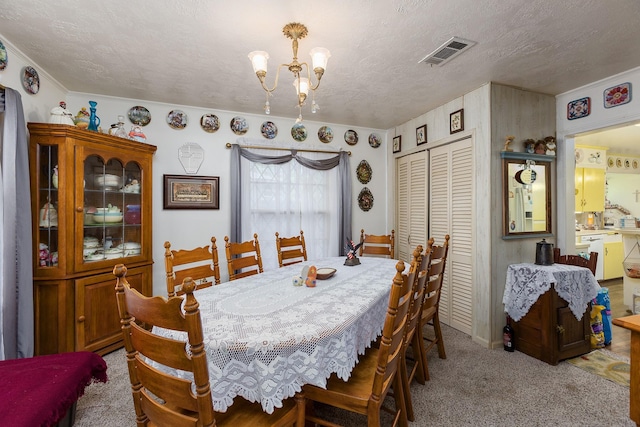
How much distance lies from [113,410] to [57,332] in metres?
0.95

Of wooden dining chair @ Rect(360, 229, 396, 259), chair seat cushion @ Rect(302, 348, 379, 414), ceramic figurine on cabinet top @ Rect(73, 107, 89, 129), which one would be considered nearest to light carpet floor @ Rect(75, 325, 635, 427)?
chair seat cushion @ Rect(302, 348, 379, 414)

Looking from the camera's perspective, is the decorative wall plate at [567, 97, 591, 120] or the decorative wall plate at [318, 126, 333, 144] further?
the decorative wall plate at [318, 126, 333, 144]

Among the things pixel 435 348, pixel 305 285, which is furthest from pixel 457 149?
pixel 305 285

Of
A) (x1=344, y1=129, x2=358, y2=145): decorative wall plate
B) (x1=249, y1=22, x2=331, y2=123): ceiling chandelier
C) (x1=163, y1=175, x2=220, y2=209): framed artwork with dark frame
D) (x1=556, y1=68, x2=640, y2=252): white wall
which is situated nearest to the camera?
(x1=249, y1=22, x2=331, y2=123): ceiling chandelier

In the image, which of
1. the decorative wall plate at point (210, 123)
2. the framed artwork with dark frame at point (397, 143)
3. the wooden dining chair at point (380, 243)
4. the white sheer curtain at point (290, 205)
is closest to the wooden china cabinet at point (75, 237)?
the decorative wall plate at point (210, 123)

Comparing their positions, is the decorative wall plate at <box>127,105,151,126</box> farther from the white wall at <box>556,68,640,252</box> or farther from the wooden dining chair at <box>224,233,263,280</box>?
the white wall at <box>556,68,640,252</box>

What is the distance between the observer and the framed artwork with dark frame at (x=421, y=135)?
3.60m

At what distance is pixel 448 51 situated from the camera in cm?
218

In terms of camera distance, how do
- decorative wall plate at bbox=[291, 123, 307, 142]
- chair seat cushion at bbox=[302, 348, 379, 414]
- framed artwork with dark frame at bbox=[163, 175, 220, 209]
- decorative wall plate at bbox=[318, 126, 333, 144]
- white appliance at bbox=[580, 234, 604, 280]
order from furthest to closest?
white appliance at bbox=[580, 234, 604, 280], decorative wall plate at bbox=[318, 126, 333, 144], decorative wall plate at bbox=[291, 123, 307, 142], framed artwork with dark frame at bbox=[163, 175, 220, 209], chair seat cushion at bbox=[302, 348, 379, 414]

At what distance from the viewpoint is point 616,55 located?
7.38 feet

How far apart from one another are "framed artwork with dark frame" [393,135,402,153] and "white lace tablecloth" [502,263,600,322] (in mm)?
2078

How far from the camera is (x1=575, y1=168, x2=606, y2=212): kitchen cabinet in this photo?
500cm

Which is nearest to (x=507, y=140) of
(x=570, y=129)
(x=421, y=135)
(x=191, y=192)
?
(x=570, y=129)

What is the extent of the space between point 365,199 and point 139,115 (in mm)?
2931
